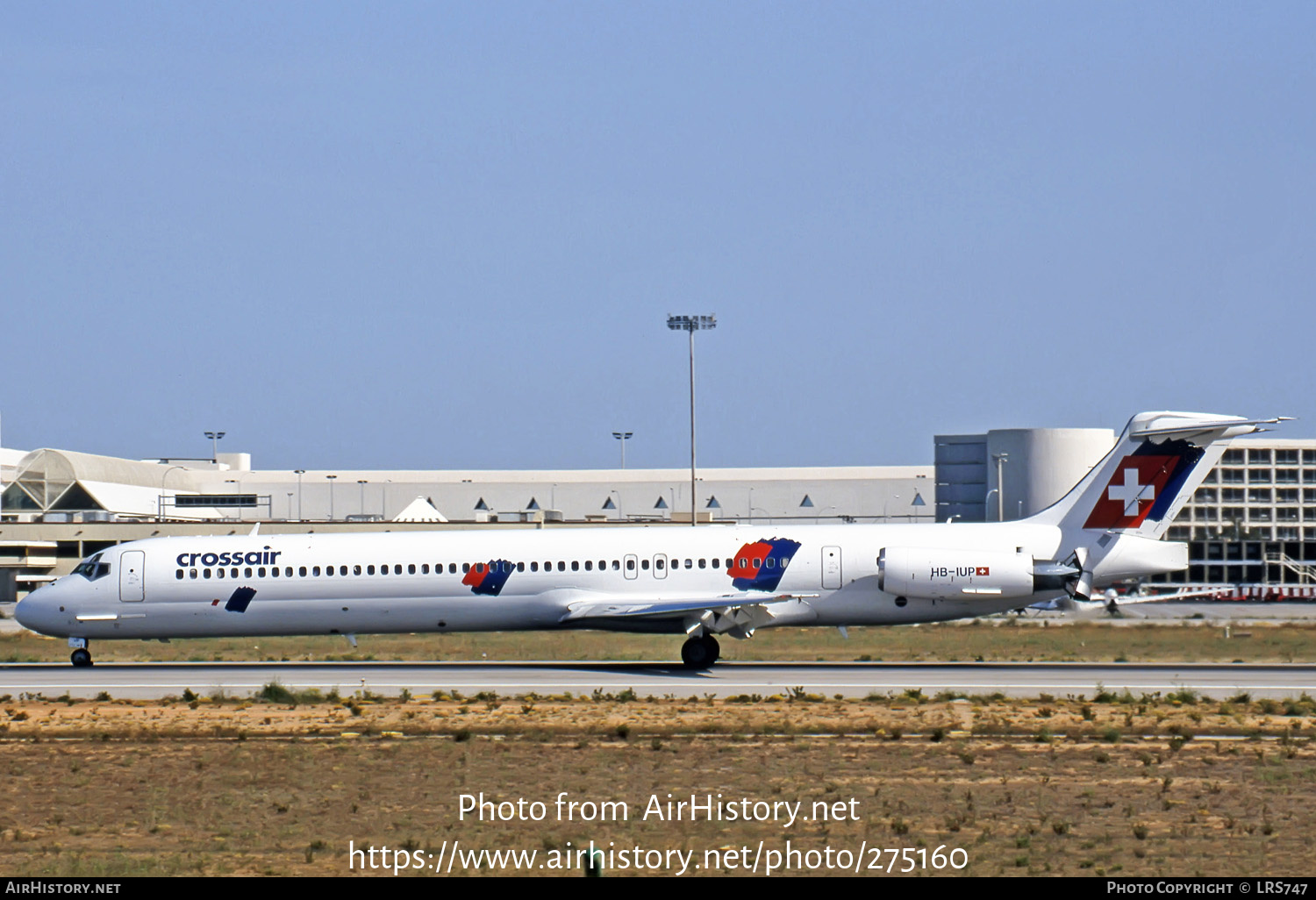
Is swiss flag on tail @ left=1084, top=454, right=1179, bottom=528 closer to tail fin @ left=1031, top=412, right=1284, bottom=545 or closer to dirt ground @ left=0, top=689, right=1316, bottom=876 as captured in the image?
tail fin @ left=1031, top=412, right=1284, bottom=545

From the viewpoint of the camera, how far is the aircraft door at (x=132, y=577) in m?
31.9

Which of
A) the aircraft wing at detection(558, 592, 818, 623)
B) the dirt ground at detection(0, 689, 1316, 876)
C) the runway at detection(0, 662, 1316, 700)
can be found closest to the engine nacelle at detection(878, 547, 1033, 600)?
the runway at detection(0, 662, 1316, 700)

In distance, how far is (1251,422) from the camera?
30.3m

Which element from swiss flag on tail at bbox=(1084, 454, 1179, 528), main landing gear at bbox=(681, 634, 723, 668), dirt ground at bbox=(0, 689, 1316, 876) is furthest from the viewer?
swiss flag on tail at bbox=(1084, 454, 1179, 528)

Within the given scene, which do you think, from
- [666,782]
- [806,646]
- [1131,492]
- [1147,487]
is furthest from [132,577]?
[1147,487]

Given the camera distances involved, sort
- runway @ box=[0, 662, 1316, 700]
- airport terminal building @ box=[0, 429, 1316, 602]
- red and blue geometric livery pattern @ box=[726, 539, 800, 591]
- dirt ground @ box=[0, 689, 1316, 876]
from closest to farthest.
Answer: dirt ground @ box=[0, 689, 1316, 876] < runway @ box=[0, 662, 1316, 700] < red and blue geometric livery pattern @ box=[726, 539, 800, 591] < airport terminal building @ box=[0, 429, 1316, 602]

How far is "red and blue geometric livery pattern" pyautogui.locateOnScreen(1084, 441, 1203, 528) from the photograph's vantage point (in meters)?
31.8

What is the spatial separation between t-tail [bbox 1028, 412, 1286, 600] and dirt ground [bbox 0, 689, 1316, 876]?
7393 millimetres

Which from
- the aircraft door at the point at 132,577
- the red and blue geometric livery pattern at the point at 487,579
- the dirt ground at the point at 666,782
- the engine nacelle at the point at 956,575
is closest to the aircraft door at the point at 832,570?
the engine nacelle at the point at 956,575

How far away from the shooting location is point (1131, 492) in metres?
31.9

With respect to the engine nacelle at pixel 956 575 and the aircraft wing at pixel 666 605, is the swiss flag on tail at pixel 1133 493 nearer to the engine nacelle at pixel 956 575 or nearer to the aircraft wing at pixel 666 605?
the engine nacelle at pixel 956 575

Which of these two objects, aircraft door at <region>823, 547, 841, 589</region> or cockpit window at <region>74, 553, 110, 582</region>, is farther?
cockpit window at <region>74, 553, 110, 582</region>

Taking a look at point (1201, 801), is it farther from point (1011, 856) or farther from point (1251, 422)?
point (1251, 422)
